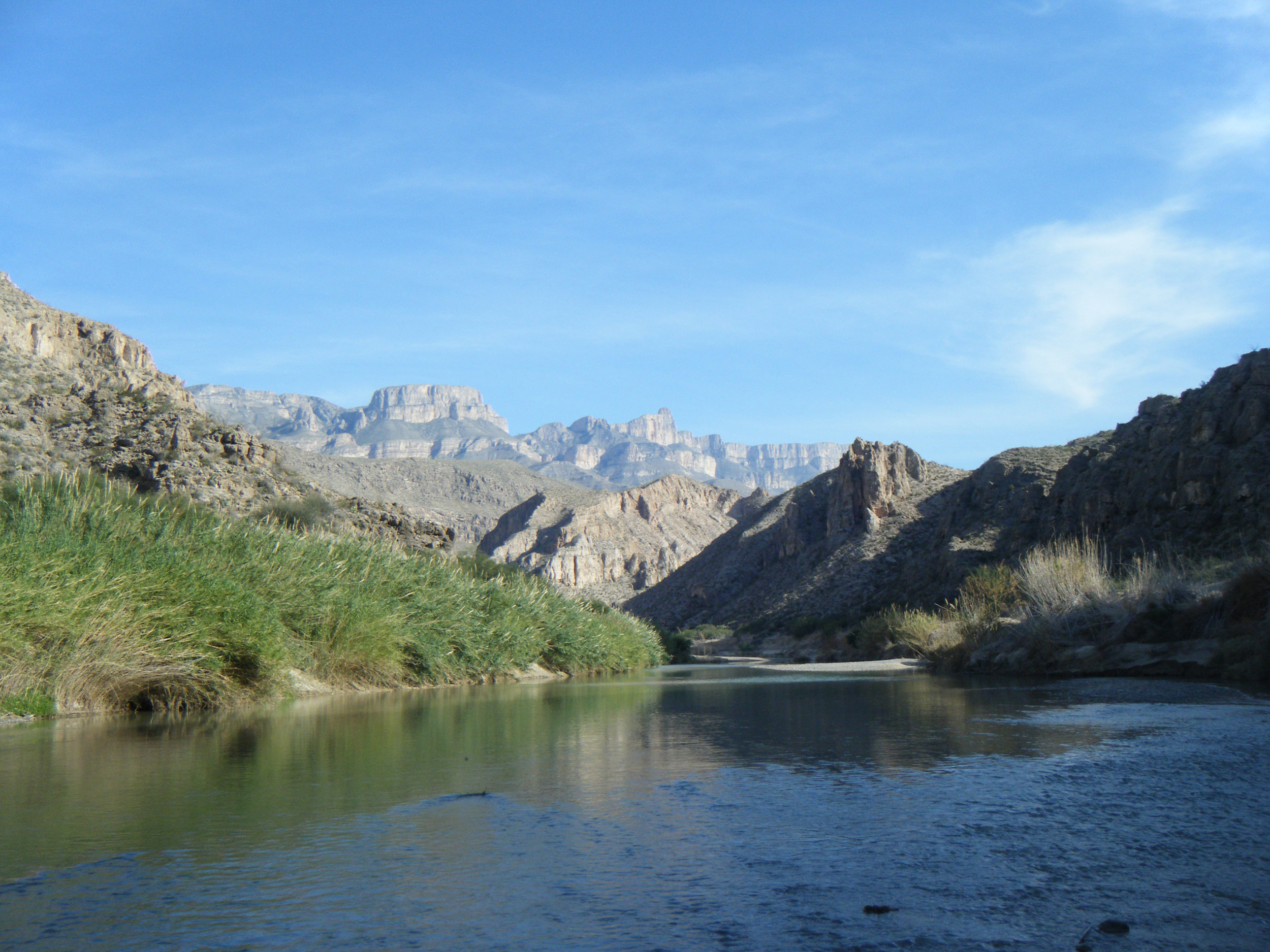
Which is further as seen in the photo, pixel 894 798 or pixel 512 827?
pixel 894 798

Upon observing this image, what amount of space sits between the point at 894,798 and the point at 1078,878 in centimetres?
176

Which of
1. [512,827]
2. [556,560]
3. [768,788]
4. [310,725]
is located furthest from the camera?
Result: [556,560]

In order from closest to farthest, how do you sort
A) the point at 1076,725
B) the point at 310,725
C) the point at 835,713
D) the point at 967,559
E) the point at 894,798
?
the point at 894,798, the point at 1076,725, the point at 310,725, the point at 835,713, the point at 967,559

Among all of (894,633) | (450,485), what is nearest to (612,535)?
(450,485)

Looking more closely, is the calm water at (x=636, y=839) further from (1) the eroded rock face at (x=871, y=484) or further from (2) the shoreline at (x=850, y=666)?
(1) the eroded rock face at (x=871, y=484)

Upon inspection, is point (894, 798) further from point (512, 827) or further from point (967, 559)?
point (967, 559)

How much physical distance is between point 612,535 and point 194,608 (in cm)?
11253

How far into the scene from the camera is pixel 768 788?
598 cm

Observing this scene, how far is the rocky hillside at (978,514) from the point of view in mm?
36406

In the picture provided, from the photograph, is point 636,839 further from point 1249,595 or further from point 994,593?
point 994,593

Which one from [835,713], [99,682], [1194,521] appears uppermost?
[1194,521]

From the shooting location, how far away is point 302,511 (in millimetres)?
31781

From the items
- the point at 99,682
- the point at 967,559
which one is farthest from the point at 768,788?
the point at 967,559

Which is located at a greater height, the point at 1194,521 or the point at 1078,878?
the point at 1194,521
